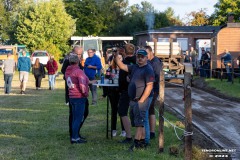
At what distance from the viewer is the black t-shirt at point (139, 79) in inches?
397

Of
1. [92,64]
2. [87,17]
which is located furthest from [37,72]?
[87,17]

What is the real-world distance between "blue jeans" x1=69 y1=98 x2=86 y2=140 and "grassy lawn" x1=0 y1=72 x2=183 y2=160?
0.94 feet

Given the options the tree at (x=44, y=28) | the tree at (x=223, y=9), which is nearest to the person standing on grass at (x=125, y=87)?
the tree at (x=44, y=28)

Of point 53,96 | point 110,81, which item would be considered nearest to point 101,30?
point 53,96

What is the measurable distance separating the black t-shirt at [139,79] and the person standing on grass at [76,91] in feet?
4.77

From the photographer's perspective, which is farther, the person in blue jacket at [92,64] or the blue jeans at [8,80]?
the blue jeans at [8,80]

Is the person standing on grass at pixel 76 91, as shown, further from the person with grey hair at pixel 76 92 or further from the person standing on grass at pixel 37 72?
the person standing on grass at pixel 37 72

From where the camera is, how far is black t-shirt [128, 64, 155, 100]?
1008 cm

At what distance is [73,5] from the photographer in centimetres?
8412

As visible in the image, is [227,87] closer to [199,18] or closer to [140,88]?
[140,88]

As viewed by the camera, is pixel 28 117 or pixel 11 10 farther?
pixel 11 10

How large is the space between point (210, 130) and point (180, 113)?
3.50 metres

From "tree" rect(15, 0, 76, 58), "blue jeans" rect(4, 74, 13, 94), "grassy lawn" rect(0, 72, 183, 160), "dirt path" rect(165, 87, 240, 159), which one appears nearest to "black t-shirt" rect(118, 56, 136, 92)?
"grassy lawn" rect(0, 72, 183, 160)

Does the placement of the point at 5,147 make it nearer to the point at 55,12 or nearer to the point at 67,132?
the point at 67,132
